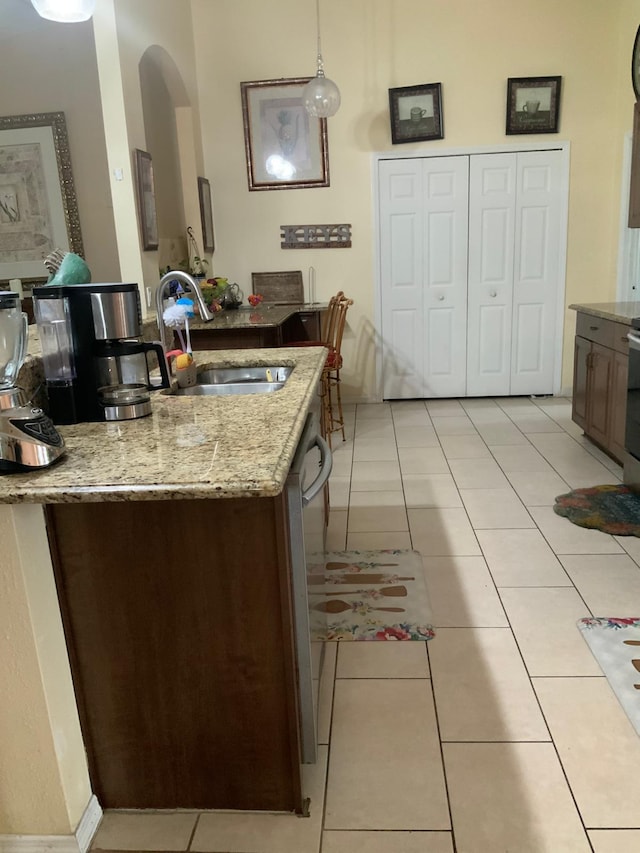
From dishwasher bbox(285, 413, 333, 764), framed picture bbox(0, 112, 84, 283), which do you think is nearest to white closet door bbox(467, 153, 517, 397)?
framed picture bbox(0, 112, 84, 283)

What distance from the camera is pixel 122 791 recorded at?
1.57m

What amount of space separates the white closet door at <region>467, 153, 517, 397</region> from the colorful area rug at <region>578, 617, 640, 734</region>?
11.8ft

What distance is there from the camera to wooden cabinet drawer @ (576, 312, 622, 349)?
376 centimetres

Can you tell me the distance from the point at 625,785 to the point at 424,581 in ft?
3.56

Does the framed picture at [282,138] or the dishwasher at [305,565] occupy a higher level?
the framed picture at [282,138]

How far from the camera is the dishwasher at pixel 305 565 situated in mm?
1485

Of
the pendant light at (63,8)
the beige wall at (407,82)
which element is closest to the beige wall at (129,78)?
the beige wall at (407,82)

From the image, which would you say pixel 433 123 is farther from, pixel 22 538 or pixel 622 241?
pixel 22 538

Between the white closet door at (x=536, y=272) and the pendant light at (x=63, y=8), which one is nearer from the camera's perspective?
the pendant light at (x=63, y=8)

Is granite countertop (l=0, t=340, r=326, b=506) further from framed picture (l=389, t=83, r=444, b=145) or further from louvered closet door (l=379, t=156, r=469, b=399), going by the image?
framed picture (l=389, t=83, r=444, b=145)


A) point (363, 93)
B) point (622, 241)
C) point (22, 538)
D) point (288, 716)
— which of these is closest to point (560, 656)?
point (288, 716)

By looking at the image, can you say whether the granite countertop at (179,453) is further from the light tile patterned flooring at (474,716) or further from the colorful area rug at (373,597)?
the light tile patterned flooring at (474,716)

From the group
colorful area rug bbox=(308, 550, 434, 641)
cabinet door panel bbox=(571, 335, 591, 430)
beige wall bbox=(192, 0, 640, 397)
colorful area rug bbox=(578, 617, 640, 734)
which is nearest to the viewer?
colorful area rug bbox=(578, 617, 640, 734)

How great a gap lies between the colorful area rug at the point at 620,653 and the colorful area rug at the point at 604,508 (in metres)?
0.78
